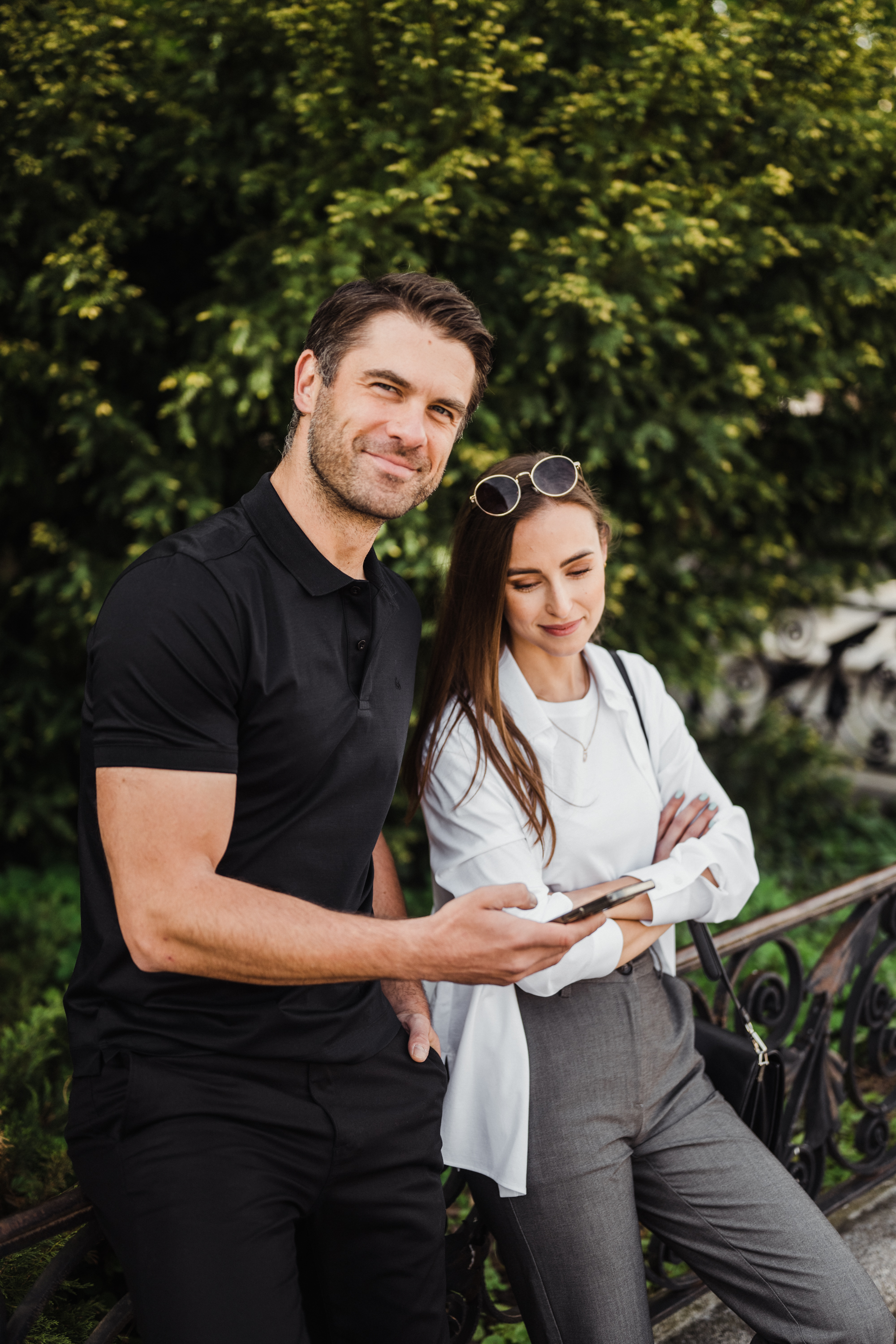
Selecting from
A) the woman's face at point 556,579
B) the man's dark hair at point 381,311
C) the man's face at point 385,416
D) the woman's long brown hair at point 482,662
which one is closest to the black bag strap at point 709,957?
the woman's face at point 556,579

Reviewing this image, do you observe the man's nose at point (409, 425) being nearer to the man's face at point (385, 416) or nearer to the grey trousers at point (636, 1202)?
the man's face at point (385, 416)

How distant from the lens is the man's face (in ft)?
5.99

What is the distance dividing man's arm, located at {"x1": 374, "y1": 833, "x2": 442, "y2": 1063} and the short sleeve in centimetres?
53

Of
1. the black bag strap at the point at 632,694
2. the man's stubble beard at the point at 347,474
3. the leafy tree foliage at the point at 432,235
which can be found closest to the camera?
the man's stubble beard at the point at 347,474

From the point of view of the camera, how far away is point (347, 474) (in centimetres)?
182

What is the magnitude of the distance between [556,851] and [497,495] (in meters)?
0.82

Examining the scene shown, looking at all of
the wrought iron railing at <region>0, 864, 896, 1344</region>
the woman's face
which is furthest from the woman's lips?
the wrought iron railing at <region>0, 864, 896, 1344</region>

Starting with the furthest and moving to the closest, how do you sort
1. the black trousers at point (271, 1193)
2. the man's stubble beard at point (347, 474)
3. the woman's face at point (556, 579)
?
1. the woman's face at point (556, 579)
2. the man's stubble beard at point (347, 474)
3. the black trousers at point (271, 1193)

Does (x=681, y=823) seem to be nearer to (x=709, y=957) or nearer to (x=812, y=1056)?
(x=709, y=957)

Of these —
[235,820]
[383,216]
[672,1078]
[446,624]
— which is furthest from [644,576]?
[235,820]

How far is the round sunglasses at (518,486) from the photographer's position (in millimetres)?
2131

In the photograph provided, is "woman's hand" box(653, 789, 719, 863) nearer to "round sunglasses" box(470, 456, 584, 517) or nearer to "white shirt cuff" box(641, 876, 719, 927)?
"white shirt cuff" box(641, 876, 719, 927)

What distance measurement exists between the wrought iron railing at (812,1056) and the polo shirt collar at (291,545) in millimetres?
1380

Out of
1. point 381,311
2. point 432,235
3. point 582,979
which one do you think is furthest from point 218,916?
point 432,235
